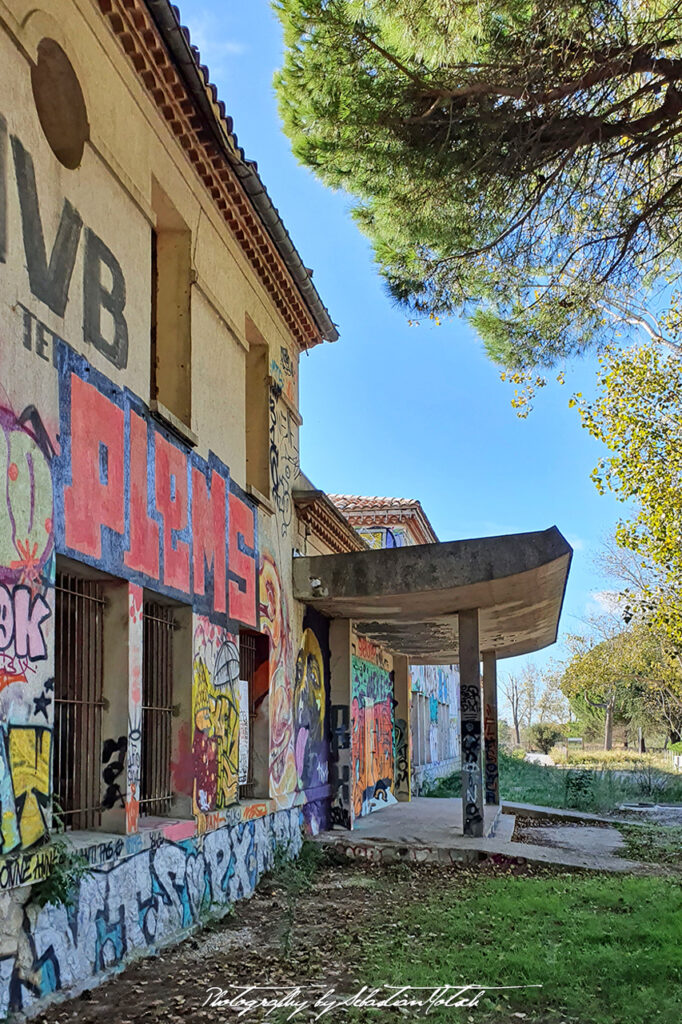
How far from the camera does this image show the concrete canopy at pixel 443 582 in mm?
10609

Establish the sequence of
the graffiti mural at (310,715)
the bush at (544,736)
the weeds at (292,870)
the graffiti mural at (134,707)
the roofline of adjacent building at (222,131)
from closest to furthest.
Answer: the graffiti mural at (134,707) < the roofline of adjacent building at (222,131) < the weeds at (292,870) < the graffiti mural at (310,715) < the bush at (544,736)

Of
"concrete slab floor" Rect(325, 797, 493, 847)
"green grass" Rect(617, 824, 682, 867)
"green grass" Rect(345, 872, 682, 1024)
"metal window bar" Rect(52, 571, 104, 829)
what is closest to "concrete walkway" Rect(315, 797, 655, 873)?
"concrete slab floor" Rect(325, 797, 493, 847)

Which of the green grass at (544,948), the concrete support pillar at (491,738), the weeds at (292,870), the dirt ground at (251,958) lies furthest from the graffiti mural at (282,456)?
the concrete support pillar at (491,738)

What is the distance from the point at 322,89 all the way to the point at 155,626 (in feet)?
14.9

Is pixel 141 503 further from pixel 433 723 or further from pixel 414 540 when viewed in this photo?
pixel 433 723

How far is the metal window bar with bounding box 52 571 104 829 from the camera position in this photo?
247 inches

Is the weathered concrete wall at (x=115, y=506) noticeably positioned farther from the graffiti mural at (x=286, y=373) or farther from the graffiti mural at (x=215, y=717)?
the graffiti mural at (x=286, y=373)

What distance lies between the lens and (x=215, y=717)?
8.60 meters

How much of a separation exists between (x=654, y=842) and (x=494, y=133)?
10617 mm

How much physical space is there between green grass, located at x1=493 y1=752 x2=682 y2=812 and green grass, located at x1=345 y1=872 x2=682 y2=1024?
10063mm

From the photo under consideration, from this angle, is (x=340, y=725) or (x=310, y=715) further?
(x=340, y=725)

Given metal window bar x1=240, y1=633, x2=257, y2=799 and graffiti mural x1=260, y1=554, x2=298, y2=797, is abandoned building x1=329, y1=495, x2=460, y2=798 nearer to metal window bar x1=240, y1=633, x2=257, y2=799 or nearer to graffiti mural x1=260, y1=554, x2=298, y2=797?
graffiti mural x1=260, y1=554, x2=298, y2=797

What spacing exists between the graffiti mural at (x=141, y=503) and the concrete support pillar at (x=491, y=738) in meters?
8.64

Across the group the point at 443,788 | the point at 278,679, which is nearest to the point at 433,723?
the point at 443,788
